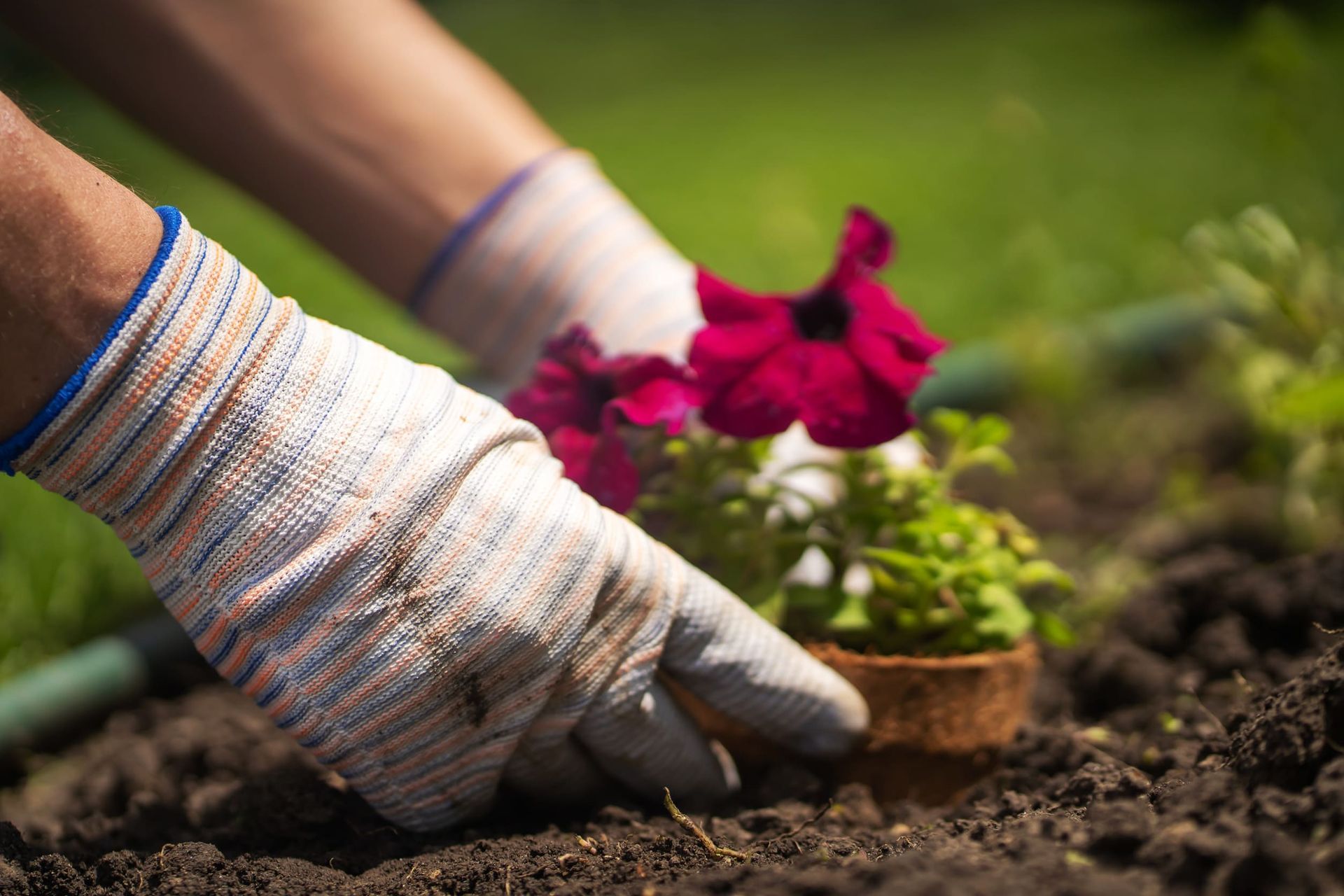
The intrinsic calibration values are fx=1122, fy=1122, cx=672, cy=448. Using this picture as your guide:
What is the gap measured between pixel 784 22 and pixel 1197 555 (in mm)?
8140

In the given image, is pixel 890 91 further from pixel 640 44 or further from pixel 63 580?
pixel 63 580

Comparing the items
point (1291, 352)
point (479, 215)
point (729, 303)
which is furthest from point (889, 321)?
point (1291, 352)

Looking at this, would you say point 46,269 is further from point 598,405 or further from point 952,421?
point 952,421

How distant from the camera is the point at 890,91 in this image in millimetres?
6195

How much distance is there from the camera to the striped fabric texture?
1519 millimetres

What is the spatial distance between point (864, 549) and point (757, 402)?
0.69ft

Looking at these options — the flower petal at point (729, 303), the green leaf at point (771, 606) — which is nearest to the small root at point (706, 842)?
the green leaf at point (771, 606)

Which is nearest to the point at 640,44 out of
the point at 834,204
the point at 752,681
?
the point at 834,204

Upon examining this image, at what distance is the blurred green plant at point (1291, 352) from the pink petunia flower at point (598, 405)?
89 centimetres

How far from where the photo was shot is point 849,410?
1.11 meters

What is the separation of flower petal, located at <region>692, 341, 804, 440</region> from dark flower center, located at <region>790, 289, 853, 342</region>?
0.24 feet

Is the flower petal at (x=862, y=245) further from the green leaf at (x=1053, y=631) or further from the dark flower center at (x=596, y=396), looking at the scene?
the green leaf at (x=1053, y=631)

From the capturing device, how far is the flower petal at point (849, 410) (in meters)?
1.11

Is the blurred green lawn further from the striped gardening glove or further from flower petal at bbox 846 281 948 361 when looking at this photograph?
flower petal at bbox 846 281 948 361
